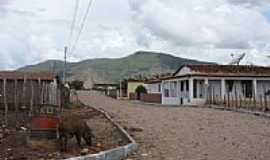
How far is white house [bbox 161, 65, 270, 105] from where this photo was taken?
2007 inches

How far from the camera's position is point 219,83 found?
52.7 m

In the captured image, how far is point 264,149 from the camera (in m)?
14.4

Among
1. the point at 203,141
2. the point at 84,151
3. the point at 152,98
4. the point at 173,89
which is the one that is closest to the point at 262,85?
the point at 173,89

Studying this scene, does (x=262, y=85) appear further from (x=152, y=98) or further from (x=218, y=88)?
(x=152, y=98)

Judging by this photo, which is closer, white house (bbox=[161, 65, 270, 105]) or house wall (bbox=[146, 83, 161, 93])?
white house (bbox=[161, 65, 270, 105])

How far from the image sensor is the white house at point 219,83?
Answer: 51.0 meters

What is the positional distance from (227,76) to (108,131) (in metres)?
34.3

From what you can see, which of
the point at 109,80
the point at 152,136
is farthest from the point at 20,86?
the point at 109,80

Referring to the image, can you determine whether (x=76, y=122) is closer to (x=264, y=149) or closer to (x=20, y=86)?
(x=264, y=149)

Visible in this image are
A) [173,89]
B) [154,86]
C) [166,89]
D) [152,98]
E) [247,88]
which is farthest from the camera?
[154,86]

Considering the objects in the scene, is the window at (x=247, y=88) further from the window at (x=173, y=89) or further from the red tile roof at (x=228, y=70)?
the window at (x=173, y=89)

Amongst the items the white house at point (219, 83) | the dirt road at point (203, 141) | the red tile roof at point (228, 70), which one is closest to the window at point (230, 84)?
the white house at point (219, 83)

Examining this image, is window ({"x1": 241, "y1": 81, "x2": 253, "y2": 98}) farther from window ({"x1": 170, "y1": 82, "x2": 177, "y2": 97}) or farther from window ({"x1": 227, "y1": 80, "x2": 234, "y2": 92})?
window ({"x1": 170, "y1": 82, "x2": 177, "y2": 97})

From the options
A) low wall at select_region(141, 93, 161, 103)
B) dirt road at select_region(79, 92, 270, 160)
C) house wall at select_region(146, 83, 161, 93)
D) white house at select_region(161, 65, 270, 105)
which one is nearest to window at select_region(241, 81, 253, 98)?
white house at select_region(161, 65, 270, 105)
